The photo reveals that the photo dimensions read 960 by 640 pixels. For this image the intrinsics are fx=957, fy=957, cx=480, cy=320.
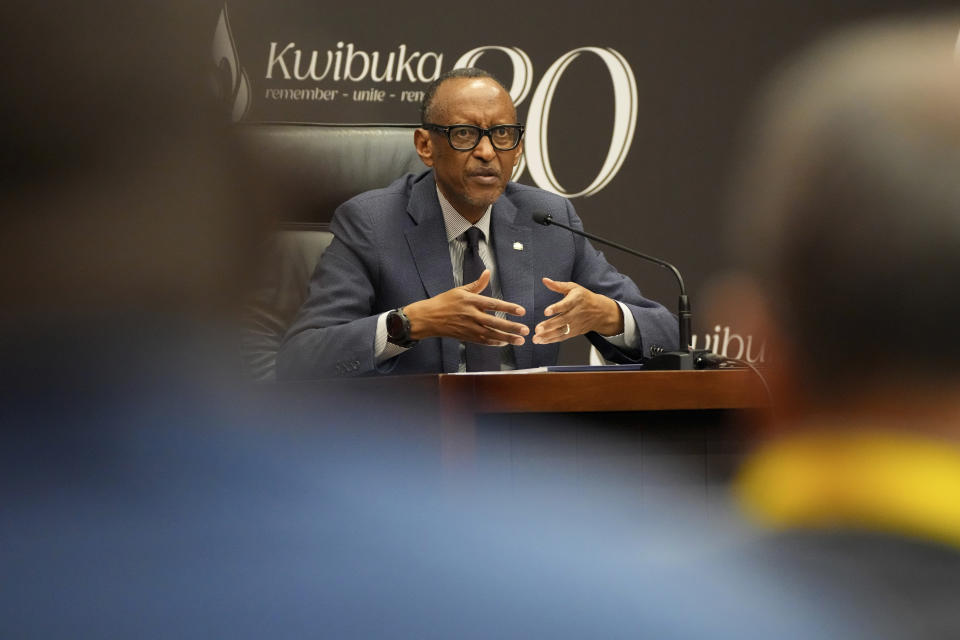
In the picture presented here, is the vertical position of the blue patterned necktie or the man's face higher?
the man's face

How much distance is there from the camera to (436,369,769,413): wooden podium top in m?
0.68

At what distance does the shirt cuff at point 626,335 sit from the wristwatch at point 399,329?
328 mm

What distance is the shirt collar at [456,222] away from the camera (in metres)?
1.77

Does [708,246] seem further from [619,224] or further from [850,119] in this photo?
[850,119]

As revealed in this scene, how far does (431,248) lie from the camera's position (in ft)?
5.68

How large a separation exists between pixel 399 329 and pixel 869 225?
120 cm

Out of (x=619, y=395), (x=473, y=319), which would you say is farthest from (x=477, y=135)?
(x=619, y=395)

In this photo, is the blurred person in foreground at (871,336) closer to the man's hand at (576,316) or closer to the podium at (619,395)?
the podium at (619,395)

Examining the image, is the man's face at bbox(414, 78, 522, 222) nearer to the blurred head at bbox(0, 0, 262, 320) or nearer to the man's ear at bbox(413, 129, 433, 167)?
the man's ear at bbox(413, 129, 433, 167)

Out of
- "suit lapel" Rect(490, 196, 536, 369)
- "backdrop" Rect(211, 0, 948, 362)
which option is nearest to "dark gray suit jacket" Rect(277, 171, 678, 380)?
"suit lapel" Rect(490, 196, 536, 369)

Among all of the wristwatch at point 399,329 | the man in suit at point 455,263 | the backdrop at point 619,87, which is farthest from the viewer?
the backdrop at point 619,87

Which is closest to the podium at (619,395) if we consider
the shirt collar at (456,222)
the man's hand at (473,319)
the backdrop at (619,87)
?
the man's hand at (473,319)

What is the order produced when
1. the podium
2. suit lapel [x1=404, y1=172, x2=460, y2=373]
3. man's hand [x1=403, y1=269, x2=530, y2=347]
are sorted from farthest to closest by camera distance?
suit lapel [x1=404, y1=172, x2=460, y2=373]
man's hand [x1=403, y1=269, x2=530, y2=347]
the podium

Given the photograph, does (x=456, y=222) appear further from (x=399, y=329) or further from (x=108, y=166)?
(x=108, y=166)
